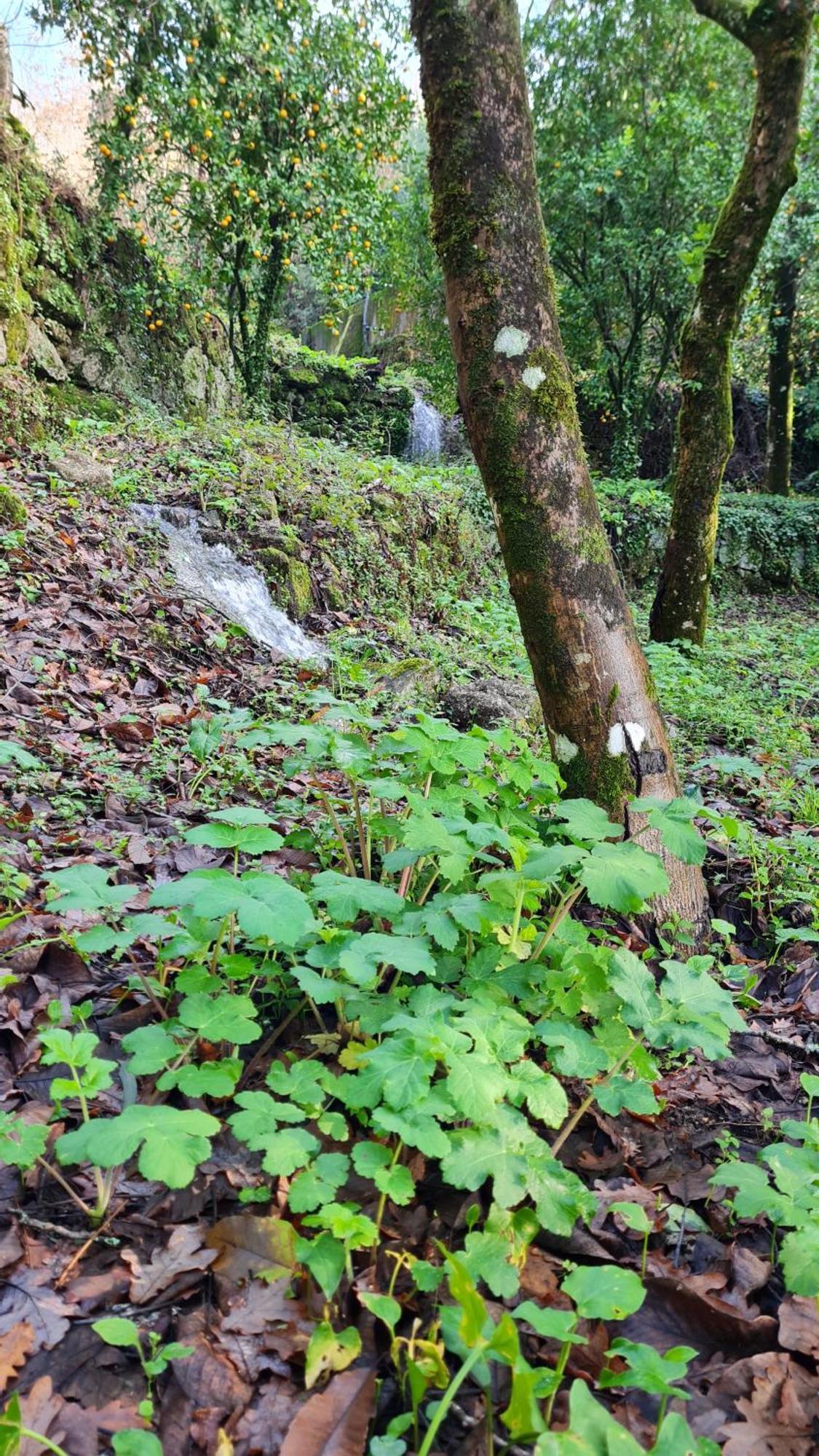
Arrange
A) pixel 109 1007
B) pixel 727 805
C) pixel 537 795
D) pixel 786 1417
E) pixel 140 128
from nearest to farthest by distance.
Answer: pixel 786 1417 → pixel 109 1007 → pixel 537 795 → pixel 727 805 → pixel 140 128

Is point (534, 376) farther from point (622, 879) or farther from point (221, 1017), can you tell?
point (221, 1017)

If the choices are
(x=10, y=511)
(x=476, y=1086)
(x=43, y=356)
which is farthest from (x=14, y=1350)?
(x=43, y=356)

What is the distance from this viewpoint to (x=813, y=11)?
537 centimetres

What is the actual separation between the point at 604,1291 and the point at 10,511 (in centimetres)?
517

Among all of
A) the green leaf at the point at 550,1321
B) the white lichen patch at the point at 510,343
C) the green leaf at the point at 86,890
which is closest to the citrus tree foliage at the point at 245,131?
the white lichen patch at the point at 510,343

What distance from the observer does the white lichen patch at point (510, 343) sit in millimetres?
2609

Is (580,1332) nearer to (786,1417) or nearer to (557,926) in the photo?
(786,1417)

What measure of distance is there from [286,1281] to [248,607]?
4613 millimetres

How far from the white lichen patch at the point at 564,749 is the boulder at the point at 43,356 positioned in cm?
703

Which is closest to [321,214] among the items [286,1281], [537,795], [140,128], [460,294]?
[140,128]

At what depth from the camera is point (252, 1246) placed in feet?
4.50

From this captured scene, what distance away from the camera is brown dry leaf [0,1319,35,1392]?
3.82 feet

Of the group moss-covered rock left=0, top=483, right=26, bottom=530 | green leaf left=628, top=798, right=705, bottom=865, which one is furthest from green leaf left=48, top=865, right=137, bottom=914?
moss-covered rock left=0, top=483, right=26, bottom=530

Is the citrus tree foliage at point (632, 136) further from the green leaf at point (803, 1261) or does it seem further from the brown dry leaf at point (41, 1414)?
the brown dry leaf at point (41, 1414)
